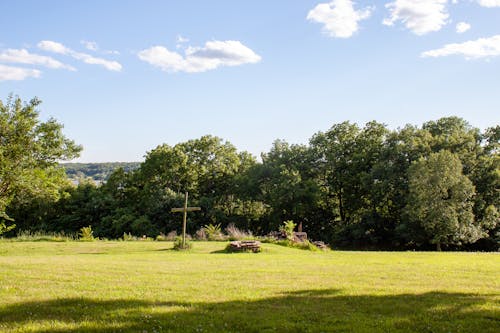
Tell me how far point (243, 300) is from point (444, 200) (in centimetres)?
3079

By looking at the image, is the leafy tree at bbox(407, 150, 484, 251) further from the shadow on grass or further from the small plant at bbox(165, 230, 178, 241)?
the shadow on grass

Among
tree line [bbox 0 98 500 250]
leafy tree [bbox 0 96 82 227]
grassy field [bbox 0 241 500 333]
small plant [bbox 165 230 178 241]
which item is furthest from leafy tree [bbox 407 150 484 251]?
leafy tree [bbox 0 96 82 227]

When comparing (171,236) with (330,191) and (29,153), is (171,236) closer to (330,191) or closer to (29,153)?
(29,153)

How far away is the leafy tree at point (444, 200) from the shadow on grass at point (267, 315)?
27752mm

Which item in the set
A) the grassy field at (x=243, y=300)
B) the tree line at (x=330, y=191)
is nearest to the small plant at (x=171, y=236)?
the tree line at (x=330, y=191)

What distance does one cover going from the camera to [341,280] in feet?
36.2

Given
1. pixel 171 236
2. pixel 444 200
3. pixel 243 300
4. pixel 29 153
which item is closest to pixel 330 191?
pixel 444 200

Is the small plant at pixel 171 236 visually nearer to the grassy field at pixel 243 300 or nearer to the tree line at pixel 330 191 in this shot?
the tree line at pixel 330 191

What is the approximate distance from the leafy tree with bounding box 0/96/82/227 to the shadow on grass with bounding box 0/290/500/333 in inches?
502

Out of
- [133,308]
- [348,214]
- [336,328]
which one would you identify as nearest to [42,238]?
[133,308]

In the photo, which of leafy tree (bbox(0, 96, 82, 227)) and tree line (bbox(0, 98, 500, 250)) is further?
tree line (bbox(0, 98, 500, 250))

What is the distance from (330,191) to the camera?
47.9m

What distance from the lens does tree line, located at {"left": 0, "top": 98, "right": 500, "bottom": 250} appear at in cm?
3569

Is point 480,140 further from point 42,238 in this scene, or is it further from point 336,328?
point 336,328
